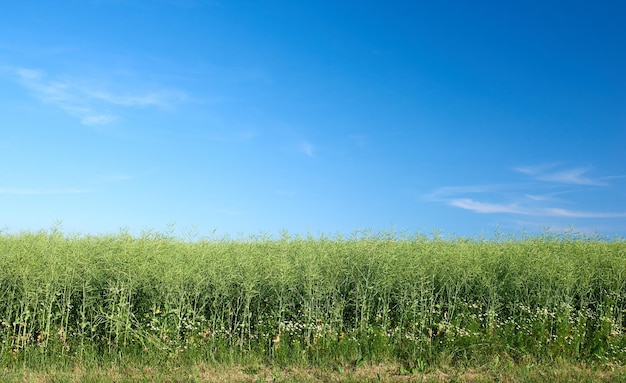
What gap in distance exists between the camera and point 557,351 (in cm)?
959

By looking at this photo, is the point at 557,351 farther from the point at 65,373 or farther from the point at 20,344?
the point at 20,344

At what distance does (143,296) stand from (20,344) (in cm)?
228

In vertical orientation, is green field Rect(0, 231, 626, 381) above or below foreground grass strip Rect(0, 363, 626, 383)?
above

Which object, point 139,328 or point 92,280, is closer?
point 139,328

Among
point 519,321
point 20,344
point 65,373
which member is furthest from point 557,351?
point 20,344

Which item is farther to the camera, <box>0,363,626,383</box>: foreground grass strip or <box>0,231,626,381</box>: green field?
<box>0,231,626,381</box>: green field

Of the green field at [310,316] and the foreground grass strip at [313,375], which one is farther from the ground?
the green field at [310,316]

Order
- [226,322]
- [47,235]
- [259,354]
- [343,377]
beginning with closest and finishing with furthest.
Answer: [343,377] < [259,354] < [226,322] < [47,235]

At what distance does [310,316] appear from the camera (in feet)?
31.4

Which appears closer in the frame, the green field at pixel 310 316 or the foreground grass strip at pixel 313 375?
the foreground grass strip at pixel 313 375

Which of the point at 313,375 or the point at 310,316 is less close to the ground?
the point at 310,316

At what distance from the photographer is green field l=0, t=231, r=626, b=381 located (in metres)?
9.05

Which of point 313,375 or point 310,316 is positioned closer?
point 313,375

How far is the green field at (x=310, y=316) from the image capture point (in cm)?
905
